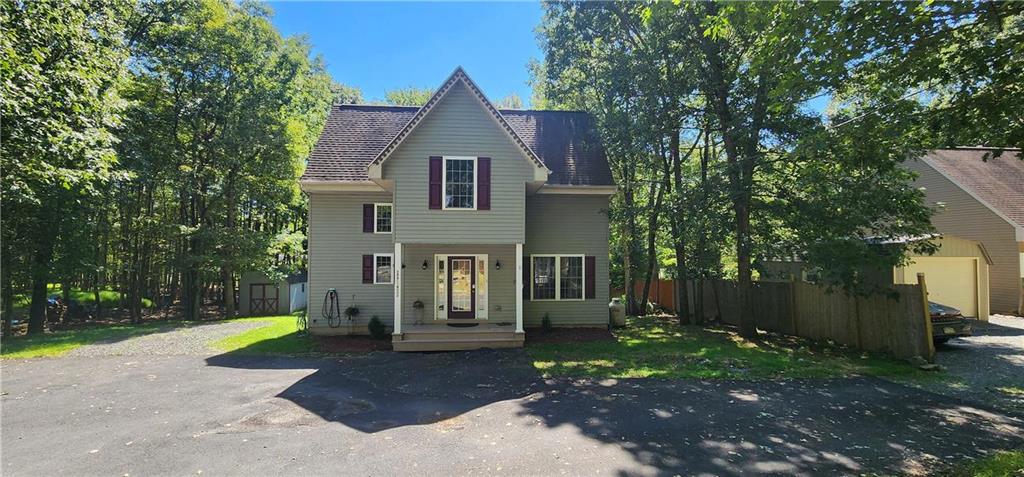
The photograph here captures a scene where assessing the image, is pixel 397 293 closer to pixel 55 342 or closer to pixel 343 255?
pixel 343 255

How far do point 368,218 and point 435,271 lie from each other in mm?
2854

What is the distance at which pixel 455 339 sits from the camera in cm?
1237

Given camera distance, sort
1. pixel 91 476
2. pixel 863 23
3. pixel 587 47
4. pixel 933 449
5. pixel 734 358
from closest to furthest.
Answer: pixel 91 476 → pixel 933 449 → pixel 863 23 → pixel 734 358 → pixel 587 47

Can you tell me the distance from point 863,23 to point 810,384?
619cm

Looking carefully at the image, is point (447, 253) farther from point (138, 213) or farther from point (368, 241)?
point (138, 213)

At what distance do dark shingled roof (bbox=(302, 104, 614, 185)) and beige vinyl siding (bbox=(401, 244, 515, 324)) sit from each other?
116 inches

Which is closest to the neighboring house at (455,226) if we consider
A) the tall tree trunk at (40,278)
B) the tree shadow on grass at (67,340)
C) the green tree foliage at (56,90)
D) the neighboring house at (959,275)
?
the green tree foliage at (56,90)

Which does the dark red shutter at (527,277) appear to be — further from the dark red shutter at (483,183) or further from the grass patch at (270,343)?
the grass patch at (270,343)

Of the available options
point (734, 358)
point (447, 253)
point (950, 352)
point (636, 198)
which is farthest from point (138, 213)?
point (950, 352)

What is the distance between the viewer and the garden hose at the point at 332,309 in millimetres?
14500

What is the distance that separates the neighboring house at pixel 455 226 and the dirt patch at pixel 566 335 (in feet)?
1.18

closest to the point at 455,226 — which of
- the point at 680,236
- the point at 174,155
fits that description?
the point at 680,236

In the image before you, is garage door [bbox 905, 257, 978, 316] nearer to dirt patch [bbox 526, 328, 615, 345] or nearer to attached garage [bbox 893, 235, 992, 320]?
attached garage [bbox 893, 235, 992, 320]

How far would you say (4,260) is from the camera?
663 inches
